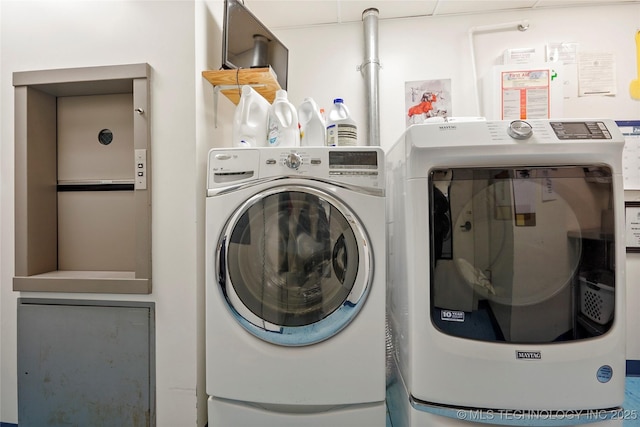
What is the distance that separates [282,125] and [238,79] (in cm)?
38

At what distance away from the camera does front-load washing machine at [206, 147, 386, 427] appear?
109 centimetres

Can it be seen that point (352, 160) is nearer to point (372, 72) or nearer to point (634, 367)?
point (372, 72)

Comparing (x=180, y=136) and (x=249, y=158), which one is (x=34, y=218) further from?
(x=249, y=158)

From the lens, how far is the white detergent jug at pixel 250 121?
52.3 inches

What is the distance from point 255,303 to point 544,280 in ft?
3.35

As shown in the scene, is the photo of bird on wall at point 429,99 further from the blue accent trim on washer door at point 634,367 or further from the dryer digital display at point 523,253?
the blue accent trim on washer door at point 634,367

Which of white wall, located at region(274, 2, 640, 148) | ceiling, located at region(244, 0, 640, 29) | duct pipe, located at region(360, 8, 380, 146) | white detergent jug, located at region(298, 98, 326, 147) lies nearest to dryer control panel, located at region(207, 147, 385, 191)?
white detergent jug, located at region(298, 98, 326, 147)

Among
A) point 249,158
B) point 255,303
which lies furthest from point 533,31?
point 255,303

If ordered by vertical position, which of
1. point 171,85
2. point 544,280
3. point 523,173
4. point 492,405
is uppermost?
point 171,85

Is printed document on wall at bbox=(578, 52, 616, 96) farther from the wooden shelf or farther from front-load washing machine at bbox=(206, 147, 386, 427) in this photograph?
the wooden shelf

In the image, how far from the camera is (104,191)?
1.55 metres

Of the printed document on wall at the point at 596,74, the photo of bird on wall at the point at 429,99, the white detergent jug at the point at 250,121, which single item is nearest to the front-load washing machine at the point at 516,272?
the white detergent jug at the point at 250,121

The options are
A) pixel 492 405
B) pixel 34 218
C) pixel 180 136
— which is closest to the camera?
pixel 492 405

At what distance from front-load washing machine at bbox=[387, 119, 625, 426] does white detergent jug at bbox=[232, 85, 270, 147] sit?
0.70m
